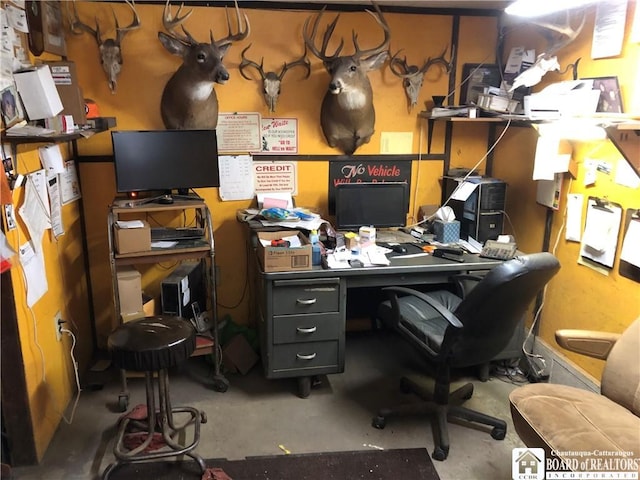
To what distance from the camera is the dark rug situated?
214 centimetres

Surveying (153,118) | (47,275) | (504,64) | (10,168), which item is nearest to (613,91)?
(504,64)

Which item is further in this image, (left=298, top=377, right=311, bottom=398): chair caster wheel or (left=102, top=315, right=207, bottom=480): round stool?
(left=298, top=377, right=311, bottom=398): chair caster wheel

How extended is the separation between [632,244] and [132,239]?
7.55 feet

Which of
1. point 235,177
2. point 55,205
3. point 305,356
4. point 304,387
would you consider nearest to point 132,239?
point 55,205

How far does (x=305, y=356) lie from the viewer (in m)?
2.62

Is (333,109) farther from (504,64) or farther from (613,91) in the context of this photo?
(613,91)

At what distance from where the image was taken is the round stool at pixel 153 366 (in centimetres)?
202

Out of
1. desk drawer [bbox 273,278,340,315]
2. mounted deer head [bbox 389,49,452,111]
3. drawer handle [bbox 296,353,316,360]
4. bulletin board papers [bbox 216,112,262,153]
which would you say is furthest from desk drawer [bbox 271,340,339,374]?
mounted deer head [bbox 389,49,452,111]

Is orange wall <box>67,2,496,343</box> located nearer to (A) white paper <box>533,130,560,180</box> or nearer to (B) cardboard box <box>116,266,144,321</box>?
(B) cardboard box <box>116,266,144,321</box>

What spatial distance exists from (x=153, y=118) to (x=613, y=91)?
93.5 inches

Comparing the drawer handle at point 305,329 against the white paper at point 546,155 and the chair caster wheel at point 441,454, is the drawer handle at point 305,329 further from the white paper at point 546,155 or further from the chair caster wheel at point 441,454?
the white paper at point 546,155

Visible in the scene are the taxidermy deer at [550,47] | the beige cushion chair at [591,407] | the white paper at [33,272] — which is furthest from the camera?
the taxidermy deer at [550,47]

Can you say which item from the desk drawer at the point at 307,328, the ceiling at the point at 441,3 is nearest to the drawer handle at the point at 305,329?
the desk drawer at the point at 307,328

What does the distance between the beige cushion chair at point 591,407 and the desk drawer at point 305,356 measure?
3.28ft
